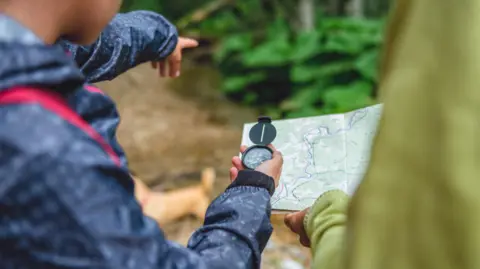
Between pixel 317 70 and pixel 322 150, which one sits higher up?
pixel 322 150

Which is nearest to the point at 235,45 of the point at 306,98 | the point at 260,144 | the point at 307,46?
the point at 307,46

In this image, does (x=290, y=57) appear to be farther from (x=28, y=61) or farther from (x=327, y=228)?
(x=28, y=61)

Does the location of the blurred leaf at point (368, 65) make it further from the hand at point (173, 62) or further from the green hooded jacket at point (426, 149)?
the green hooded jacket at point (426, 149)

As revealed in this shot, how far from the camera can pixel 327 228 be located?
3.02 feet

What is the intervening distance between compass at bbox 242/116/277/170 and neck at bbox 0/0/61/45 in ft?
1.39

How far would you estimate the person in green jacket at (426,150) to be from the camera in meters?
0.56

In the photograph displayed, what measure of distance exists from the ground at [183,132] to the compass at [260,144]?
146 centimetres

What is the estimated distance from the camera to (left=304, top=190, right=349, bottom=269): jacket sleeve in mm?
819

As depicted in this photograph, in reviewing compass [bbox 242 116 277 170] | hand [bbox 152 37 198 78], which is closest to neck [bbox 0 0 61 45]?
compass [bbox 242 116 277 170]

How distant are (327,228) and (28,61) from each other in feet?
1.45

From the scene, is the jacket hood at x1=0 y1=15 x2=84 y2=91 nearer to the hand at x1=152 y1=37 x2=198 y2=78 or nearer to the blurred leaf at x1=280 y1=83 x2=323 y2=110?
the hand at x1=152 y1=37 x2=198 y2=78

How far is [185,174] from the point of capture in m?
3.76

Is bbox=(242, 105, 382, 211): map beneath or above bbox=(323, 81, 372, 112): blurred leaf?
above

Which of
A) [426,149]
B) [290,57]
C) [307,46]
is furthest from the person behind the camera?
[290,57]
